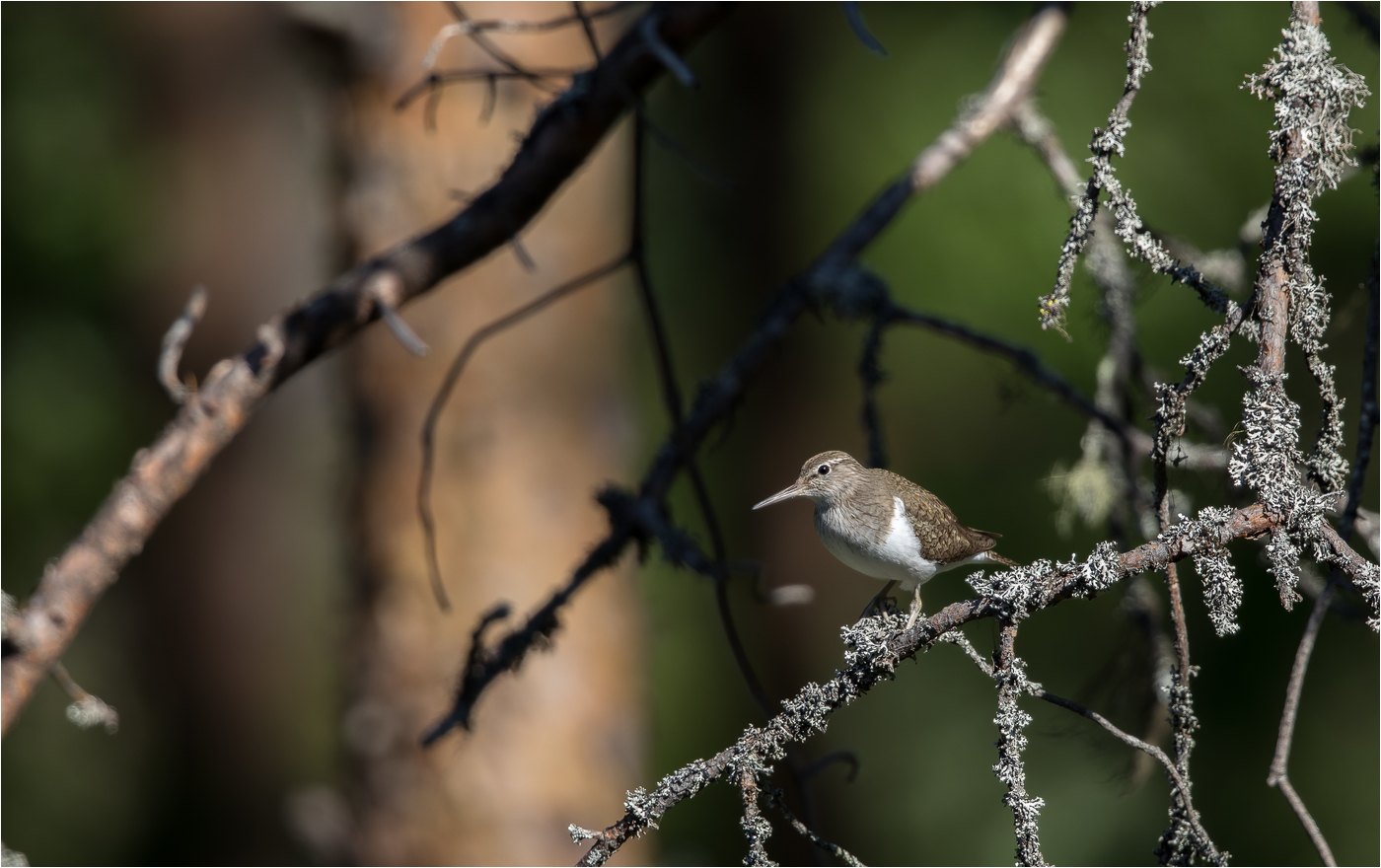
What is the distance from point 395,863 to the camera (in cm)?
457

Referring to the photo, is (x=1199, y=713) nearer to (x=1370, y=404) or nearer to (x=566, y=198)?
(x=566, y=198)

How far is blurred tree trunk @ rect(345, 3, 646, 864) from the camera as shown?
455 cm

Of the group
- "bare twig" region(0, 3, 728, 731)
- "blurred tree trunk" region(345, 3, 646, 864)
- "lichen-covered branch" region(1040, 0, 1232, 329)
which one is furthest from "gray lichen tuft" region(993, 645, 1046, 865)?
"blurred tree trunk" region(345, 3, 646, 864)

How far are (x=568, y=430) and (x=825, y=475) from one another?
9.32 ft

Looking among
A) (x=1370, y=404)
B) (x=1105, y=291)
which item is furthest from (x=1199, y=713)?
(x=1370, y=404)

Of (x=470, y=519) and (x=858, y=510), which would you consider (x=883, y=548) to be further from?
(x=470, y=519)

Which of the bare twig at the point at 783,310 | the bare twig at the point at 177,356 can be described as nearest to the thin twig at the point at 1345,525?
the bare twig at the point at 783,310

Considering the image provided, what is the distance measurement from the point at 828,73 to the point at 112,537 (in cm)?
797

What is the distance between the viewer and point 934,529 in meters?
2.16

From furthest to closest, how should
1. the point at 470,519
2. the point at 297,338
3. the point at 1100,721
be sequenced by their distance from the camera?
the point at 470,519 → the point at 297,338 → the point at 1100,721

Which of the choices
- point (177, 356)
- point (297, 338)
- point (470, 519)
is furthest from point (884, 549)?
point (470, 519)

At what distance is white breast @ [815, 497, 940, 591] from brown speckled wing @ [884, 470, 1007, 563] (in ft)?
0.06

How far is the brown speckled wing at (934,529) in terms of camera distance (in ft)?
7.00

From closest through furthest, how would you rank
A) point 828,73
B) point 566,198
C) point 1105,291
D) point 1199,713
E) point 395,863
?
point 1105,291 → point 395,863 → point 566,198 → point 1199,713 → point 828,73
